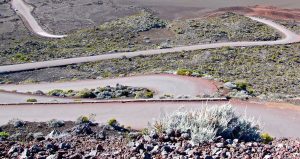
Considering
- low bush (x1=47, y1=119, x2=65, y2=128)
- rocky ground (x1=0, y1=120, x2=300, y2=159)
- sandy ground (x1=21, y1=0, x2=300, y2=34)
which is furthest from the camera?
sandy ground (x1=21, y1=0, x2=300, y2=34)

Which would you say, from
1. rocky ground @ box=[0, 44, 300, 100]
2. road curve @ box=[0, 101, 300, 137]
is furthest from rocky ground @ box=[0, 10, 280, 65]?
road curve @ box=[0, 101, 300, 137]

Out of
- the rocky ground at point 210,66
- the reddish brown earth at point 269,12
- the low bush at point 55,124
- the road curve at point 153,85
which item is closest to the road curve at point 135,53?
the rocky ground at point 210,66

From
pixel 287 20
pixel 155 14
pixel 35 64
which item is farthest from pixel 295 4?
pixel 35 64

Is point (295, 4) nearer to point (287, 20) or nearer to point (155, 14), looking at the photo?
point (287, 20)

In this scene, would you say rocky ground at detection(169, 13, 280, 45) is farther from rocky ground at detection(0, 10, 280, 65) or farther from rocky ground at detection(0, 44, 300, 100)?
rocky ground at detection(0, 44, 300, 100)

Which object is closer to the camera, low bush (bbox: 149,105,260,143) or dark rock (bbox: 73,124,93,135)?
low bush (bbox: 149,105,260,143)

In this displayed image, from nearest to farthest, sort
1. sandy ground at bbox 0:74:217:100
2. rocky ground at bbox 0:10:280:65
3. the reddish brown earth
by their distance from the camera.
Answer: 1. sandy ground at bbox 0:74:217:100
2. rocky ground at bbox 0:10:280:65
3. the reddish brown earth

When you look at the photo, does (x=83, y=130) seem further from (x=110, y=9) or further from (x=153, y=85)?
(x=110, y=9)

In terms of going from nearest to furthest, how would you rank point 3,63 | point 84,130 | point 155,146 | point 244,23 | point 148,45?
point 155,146
point 84,130
point 3,63
point 148,45
point 244,23
